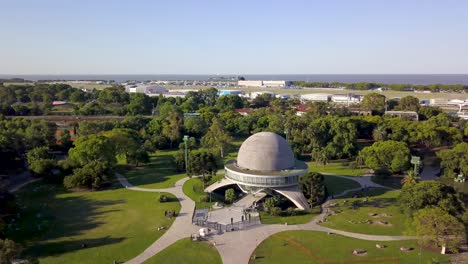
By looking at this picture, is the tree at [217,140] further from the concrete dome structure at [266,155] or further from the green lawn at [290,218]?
the green lawn at [290,218]

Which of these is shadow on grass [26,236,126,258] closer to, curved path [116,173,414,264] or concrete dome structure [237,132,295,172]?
curved path [116,173,414,264]

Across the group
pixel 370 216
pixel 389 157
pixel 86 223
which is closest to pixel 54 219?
pixel 86 223

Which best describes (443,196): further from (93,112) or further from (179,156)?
(93,112)

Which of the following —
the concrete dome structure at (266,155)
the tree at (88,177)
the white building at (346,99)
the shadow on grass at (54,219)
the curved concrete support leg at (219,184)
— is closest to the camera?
the shadow on grass at (54,219)

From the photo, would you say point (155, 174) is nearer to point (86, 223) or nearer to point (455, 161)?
point (86, 223)

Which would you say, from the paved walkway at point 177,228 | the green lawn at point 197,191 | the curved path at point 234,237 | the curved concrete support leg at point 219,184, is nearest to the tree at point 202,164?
the green lawn at point 197,191
